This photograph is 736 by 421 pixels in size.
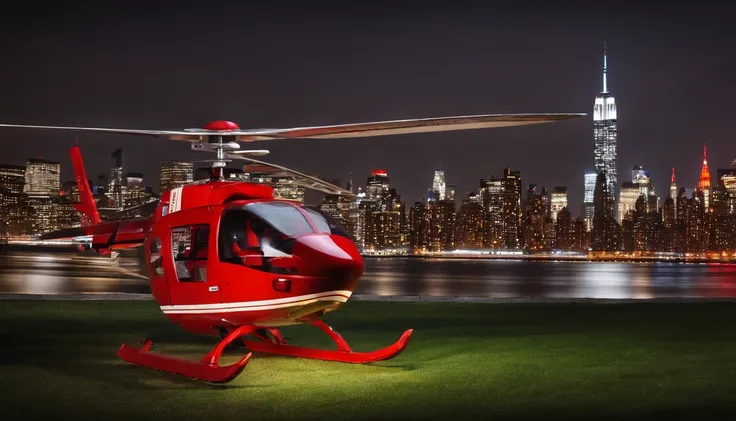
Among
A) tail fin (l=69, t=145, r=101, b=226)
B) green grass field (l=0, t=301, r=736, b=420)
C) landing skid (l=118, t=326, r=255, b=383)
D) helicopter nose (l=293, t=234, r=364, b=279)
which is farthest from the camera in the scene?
tail fin (l=69, t=145, r=101, b=226)

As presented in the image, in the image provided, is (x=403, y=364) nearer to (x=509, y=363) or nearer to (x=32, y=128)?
(x=509, y=363)

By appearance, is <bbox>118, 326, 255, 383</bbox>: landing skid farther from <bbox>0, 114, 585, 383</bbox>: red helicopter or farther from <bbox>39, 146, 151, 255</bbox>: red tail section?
<bbox>39, 146, 151, 255</bbox>: red tail section

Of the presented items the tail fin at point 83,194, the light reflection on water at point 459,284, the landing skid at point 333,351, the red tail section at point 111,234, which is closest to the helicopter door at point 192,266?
the red tail section at point 111,234

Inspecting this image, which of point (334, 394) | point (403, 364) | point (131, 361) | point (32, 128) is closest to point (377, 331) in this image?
point (403, 364)

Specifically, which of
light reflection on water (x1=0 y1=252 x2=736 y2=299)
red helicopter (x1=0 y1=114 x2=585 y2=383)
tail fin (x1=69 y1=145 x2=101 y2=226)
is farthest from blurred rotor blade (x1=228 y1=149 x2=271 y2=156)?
light reflection on water (x1=0 y1=252 x2=736 y2=299)

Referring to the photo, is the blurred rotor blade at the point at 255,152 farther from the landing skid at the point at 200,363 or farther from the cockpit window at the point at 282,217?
the landing skid at the point at 200,363

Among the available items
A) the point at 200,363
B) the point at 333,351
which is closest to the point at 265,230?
the point at 200,363

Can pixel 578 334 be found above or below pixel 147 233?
below
